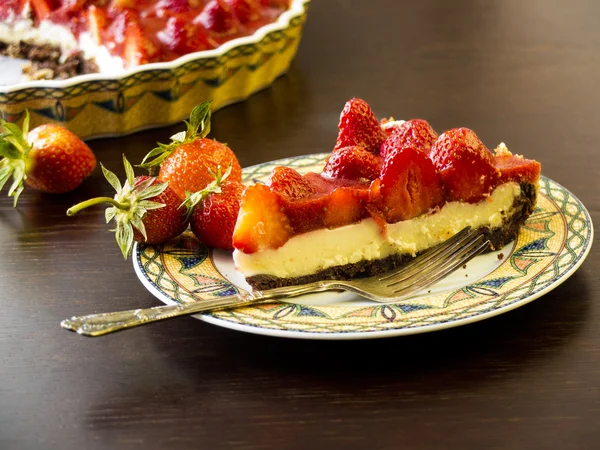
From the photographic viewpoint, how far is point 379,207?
1.21m

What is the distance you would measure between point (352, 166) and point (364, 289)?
19cm

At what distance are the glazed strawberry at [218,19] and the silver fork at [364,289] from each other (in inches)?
37.9

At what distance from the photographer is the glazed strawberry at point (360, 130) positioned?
4.39 ft

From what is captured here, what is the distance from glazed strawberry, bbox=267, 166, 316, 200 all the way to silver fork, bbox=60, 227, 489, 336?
0.13m

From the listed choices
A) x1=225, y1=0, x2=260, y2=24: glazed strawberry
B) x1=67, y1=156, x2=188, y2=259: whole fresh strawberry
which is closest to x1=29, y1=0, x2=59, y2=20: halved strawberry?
x1=225, y1=0, x2=260, y2=24: glazed strawberry

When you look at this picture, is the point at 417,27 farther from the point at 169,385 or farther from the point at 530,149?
the point at 169,385

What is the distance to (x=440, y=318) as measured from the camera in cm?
100

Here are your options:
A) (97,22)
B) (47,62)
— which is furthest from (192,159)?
(47,62)

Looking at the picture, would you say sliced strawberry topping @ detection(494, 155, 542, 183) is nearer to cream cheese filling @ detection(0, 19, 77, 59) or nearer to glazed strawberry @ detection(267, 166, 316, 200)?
glazed strawberry @ detection(267, 166, 316, 200)

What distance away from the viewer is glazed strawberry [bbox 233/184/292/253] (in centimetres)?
114

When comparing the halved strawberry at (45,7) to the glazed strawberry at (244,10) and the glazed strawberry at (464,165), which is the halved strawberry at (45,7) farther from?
the glazed strawberry at (464,165)

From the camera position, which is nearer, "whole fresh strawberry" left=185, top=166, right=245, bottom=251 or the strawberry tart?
"whole fresh strawberry" left=185, top=166, right=245, bottom=251

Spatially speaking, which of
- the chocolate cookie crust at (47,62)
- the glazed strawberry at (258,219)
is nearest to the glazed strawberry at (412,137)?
the glazed strawberry at (258,219)

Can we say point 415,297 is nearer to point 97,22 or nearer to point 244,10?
point 244,10
